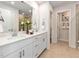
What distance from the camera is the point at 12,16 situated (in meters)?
3.24

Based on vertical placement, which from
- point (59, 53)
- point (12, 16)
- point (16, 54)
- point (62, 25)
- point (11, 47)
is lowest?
point (59, 53)

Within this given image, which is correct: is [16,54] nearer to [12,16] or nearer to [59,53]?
[12,16]

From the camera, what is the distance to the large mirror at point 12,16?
287 centimetres

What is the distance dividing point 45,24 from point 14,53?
12.0 ft

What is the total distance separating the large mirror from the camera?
287cm

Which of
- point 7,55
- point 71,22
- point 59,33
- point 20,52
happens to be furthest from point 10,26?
point 59,33

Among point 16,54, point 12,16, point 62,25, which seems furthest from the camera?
point 62,25

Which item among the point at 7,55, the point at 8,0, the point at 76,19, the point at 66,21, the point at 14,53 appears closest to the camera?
the point at 7,55

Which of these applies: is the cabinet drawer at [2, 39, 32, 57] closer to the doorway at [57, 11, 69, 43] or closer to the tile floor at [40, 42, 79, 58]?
the tile floor at [40, 42, 79, 58]

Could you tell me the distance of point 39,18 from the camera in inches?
228

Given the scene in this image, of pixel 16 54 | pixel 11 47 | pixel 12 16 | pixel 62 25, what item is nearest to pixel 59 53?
pixel 12 16

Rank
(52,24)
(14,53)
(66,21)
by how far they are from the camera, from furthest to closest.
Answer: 1. (66,21)
2. (52,24)
3. (14,53)

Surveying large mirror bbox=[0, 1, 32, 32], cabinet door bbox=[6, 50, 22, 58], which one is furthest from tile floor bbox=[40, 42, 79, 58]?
cabinet door bbox=[6, 50, 22, 58]

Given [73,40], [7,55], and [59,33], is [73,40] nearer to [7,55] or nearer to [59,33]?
Result: [59,33]
